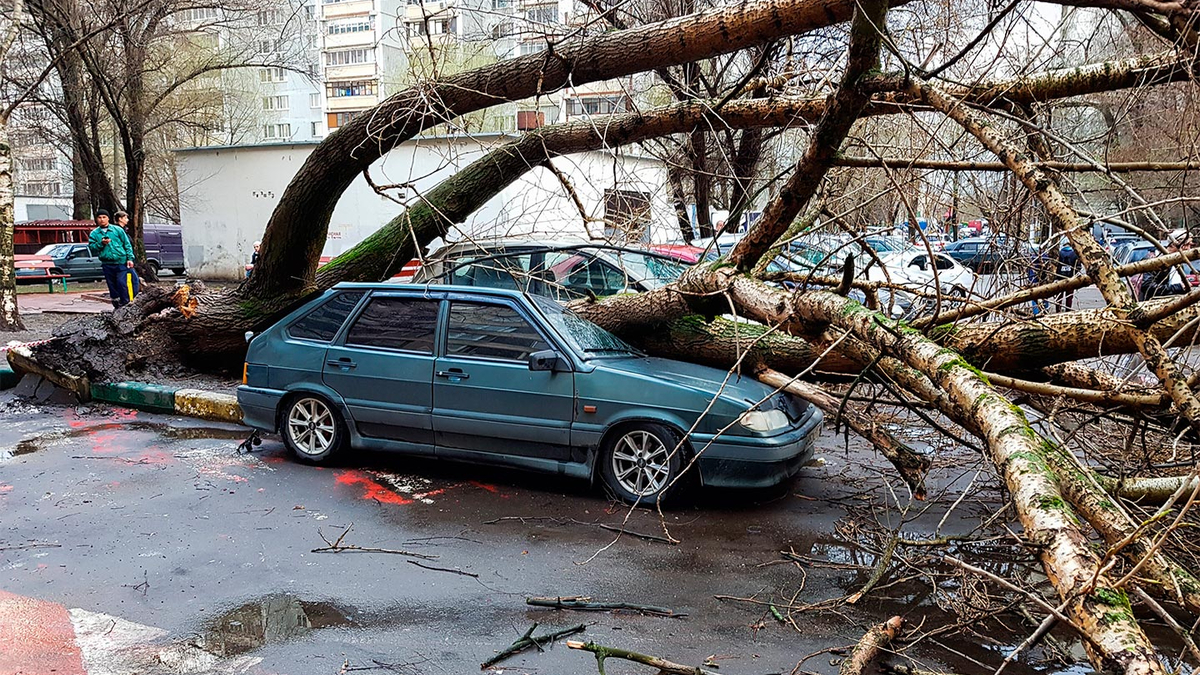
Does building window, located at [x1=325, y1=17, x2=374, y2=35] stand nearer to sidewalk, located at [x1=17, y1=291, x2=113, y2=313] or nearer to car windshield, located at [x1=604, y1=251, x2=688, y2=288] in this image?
sidewalk, located at [x1=17, y1=291, x2=113, y2=313]

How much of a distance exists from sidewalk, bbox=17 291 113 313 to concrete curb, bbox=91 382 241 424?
28.3ft

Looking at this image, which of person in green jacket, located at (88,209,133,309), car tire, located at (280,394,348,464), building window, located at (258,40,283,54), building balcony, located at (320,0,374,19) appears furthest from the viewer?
building balcony, located at (320,0,374,19)

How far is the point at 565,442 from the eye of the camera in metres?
6.28

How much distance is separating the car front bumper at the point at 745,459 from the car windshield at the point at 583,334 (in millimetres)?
1090

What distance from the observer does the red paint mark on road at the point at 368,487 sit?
20.8 ft

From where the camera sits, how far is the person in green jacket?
50.3 feet

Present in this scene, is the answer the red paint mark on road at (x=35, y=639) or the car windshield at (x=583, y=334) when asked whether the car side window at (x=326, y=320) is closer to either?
the car windshield at (x=583, y=334)

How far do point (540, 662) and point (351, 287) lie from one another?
13.7ft

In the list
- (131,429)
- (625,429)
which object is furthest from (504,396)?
(131,429)

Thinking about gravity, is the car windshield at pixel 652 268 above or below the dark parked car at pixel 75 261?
above

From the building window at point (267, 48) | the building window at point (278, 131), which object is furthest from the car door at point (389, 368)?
the building window at point (278, 131)

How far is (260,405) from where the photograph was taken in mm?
7297

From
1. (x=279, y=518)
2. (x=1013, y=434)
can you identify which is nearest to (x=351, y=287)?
(x=279, y=518)

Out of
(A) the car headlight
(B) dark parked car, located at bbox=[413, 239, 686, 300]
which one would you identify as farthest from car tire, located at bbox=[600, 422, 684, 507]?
(B) dark parked car, located at bbox=[413, 239, 686, 300]
